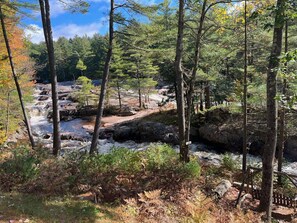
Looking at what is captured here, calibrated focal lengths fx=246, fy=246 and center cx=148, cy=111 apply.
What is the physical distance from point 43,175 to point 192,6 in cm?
687

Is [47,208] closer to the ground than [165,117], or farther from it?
farther from it

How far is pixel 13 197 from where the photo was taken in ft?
17.5

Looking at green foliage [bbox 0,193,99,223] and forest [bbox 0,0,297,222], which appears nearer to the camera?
green foliage [bbox 0,193,99,223]

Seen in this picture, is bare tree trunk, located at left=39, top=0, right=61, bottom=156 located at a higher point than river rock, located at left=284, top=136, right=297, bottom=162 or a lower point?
higher

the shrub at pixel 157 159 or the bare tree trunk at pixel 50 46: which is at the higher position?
the bare tree trunk at pixel 50 46

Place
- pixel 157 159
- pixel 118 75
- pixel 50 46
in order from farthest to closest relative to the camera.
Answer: pixel 118 75
pixel 50 46
pixel 157 159

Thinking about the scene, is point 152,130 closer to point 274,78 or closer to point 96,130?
point 96,130

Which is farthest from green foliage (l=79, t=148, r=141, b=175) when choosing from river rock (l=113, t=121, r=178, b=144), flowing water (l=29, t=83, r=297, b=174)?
river rock (l=113, t=121, r=178, b=144)

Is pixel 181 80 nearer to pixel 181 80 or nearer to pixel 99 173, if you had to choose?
pixel 181 80

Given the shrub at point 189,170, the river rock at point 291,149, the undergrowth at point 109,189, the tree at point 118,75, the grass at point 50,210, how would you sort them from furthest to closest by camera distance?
1. the tree at point 118,75
2. the river rock at point 291,149
3. the shrub at point 189,170
4. the undergrowth at point 109,189
5. the grass at point 50,210

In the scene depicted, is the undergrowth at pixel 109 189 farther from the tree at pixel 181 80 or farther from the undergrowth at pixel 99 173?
the tree at pixel 181 80

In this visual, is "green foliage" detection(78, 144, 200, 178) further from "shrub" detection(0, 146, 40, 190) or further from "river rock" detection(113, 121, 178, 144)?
"river rock" detection(113, 121, 178, 144)

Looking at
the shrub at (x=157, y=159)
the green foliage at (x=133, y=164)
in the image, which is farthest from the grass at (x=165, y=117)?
the green foliage at (x=133, y=164)

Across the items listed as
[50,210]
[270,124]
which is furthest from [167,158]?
[50,210]
